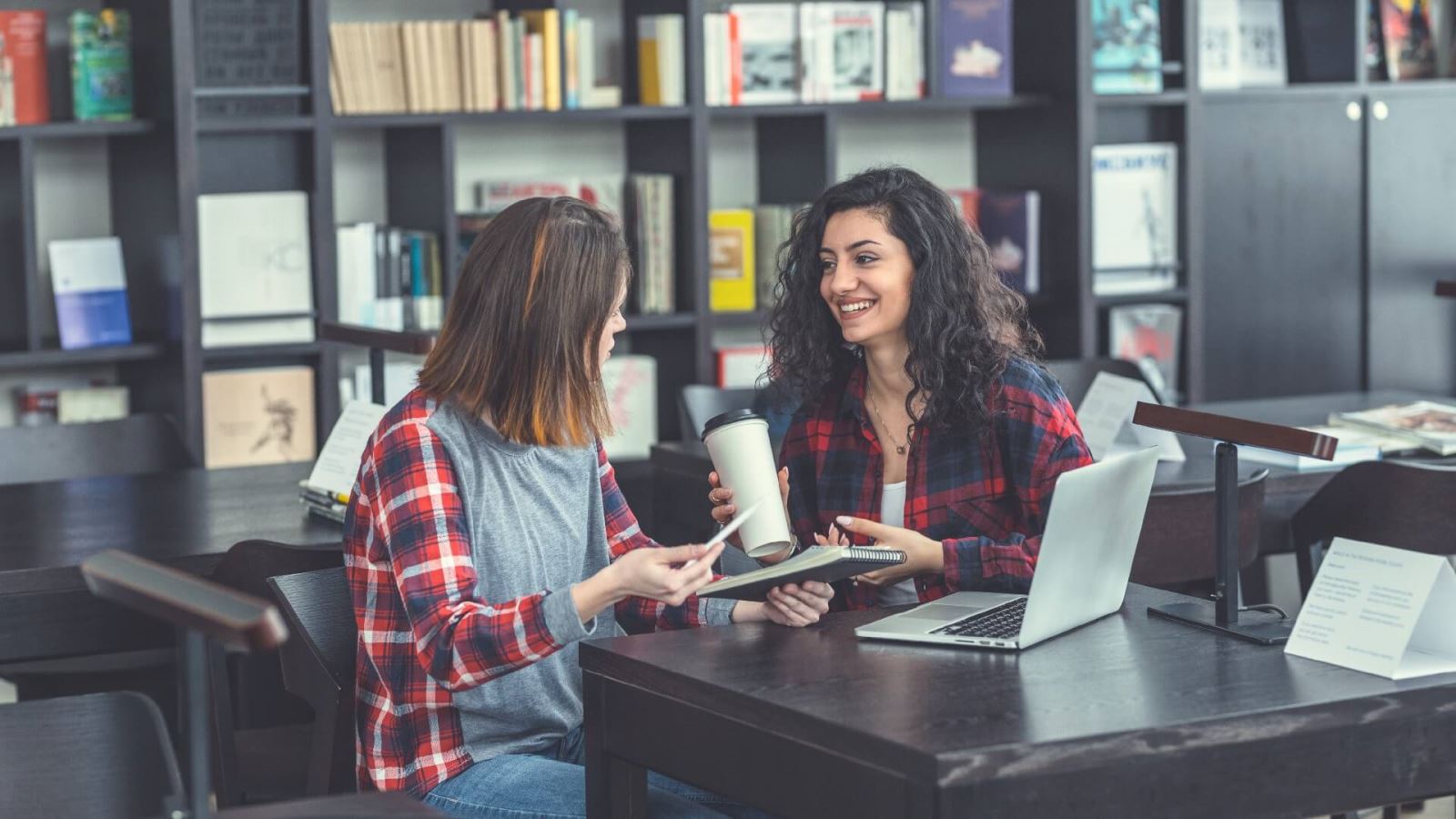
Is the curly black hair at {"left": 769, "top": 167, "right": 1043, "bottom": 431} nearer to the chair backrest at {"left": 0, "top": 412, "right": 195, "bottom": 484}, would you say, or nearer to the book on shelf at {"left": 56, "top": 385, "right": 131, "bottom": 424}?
the chair backrest at {"left": 0, "top": 412, "right": 195, "bottom": 484}

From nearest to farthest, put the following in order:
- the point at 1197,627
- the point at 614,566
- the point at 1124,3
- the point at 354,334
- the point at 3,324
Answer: the point at 614,566 < the point at 1197,627 < the point at 354,334 < the point at 3,324 < the point at 1124,3

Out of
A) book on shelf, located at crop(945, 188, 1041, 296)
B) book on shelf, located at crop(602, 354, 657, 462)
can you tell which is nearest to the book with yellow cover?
book on shelf, located at crop(602, 354, 657, 462)

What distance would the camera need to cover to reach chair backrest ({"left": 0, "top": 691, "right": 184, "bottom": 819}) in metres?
1.75

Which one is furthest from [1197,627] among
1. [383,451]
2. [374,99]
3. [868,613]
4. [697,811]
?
[374,99]

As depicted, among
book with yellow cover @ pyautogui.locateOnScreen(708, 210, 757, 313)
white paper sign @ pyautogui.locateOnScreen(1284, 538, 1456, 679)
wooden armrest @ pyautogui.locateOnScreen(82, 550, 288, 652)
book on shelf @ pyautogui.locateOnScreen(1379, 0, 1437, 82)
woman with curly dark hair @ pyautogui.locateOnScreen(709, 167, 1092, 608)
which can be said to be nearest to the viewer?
wooden armrest @ pyautogui.locateOnScreen(82, 550, 288, 652)

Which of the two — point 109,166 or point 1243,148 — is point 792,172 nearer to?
point 1243,148

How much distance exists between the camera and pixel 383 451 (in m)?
2.10

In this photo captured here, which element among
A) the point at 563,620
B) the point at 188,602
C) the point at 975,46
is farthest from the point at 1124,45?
the point at 188,602

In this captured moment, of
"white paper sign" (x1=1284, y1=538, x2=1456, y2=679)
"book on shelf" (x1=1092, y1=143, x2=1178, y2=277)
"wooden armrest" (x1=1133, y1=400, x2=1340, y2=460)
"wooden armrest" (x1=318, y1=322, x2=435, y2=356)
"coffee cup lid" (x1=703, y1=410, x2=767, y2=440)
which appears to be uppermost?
"book on shelf" (x1=1092, y1=143, x2=1178, y2=277)

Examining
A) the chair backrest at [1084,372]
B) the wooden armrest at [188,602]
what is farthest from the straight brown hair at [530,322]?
the chair backrest at [1084,372]

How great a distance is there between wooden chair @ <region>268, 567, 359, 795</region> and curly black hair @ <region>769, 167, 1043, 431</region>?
2.54 ft

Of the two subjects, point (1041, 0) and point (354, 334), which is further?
point (1041, 0)

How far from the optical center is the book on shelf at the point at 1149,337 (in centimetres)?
523

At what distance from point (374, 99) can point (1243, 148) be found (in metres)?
2.52
